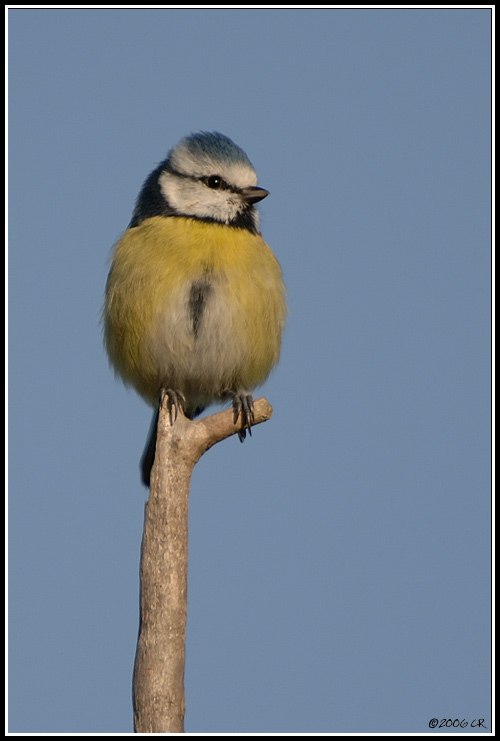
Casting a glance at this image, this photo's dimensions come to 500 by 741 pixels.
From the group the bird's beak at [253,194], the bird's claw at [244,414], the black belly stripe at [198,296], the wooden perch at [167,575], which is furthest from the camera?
the bird's beak at [253,194]

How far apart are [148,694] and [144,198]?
3.11m

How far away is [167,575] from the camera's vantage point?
4355 millimetres

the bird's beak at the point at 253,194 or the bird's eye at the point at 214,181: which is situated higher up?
the bird's eye at the point at 214,181

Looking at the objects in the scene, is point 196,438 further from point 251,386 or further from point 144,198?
point 144,198

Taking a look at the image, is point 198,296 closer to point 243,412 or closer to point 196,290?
point 196,290

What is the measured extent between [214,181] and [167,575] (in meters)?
2.50

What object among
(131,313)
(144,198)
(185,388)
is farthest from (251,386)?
(144,198)

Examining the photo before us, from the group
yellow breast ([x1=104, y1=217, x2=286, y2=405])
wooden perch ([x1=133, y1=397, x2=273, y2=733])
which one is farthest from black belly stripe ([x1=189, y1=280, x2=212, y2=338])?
wooden perch ([x1=133, y1=397, x2=273, y2=733])

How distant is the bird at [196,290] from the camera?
5.19 m

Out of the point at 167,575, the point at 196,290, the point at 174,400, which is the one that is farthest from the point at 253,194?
the point at 167,575

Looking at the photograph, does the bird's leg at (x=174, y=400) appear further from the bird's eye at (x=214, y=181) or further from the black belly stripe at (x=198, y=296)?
the bird's eye at (x=214, y=181)

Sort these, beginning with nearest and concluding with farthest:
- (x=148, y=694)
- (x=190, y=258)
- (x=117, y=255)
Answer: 1. (x=148, y=694)
2. (x=190, y=258)
3. (x=117, y=255)

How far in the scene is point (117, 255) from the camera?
558cm

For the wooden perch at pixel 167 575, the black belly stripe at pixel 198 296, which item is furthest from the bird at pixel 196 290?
the wooden perch at pixel 167 575
